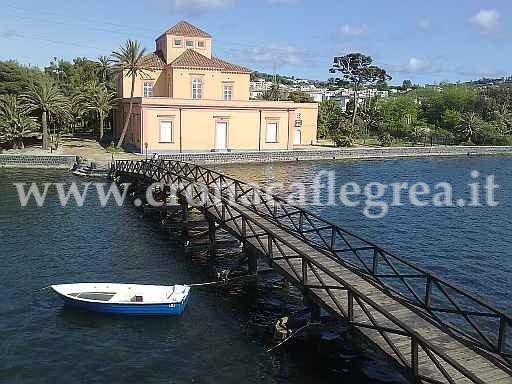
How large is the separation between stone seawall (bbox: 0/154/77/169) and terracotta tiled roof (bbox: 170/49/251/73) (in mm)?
15508

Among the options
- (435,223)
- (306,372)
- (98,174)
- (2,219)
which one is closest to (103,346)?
(306,372)

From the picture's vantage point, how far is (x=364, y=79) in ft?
286

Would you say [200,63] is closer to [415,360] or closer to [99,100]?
[99,100]

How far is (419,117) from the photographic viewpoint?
90.2 metres

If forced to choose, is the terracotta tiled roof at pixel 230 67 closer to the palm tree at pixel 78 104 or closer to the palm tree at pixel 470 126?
the palm tree at pixel 78 104

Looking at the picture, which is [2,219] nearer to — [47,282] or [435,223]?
[47,282]

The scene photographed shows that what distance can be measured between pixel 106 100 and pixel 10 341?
44.7 m

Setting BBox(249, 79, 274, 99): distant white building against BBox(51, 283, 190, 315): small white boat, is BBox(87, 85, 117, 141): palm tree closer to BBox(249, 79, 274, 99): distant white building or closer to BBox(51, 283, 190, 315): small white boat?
BBox(249, 79, 274, 99): distant white building

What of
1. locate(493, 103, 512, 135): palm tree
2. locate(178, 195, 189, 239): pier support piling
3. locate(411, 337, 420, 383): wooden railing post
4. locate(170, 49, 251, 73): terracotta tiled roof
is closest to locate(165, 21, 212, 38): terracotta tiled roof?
locate(170, 49, 251, 73): terracotta tiled roof

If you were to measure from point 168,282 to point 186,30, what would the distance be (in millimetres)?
45238

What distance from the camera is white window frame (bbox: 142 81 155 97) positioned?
5706cm

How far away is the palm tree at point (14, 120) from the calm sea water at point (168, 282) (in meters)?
15.8

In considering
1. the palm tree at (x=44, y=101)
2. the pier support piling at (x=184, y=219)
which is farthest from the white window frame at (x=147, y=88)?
the pier support piling at (x=184, y=219)

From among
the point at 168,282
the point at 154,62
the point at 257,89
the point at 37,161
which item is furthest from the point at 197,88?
the point at 257,89
